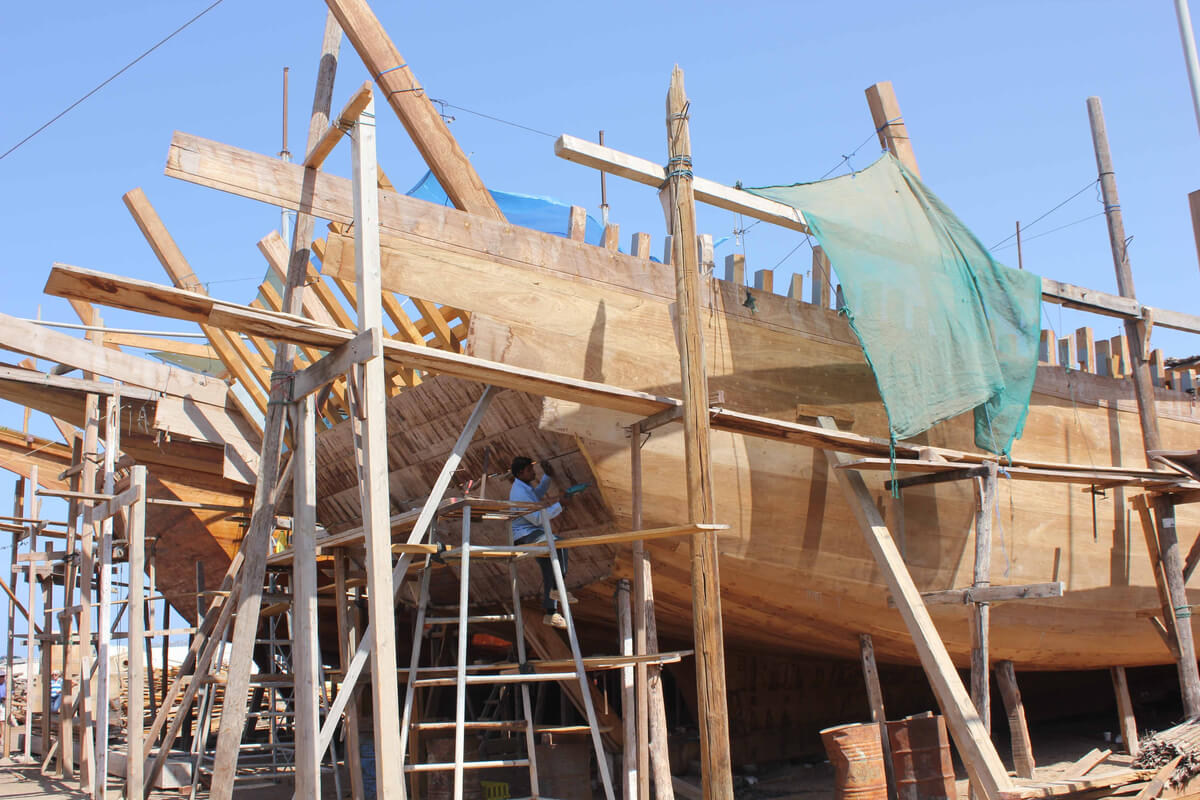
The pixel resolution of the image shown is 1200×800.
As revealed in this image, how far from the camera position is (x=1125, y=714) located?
382 inches

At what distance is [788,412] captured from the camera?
7.61 meters

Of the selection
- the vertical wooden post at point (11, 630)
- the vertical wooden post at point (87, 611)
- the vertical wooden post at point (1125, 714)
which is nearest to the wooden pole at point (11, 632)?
the vertical wooden post at point (11, 630)

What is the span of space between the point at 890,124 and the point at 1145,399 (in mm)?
3405

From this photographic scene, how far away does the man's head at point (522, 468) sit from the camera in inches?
284

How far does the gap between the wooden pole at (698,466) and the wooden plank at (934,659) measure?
5.19 feet

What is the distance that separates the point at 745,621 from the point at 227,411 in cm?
524

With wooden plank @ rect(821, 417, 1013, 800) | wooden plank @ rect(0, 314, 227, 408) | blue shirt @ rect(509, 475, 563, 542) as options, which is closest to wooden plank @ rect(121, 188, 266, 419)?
wooden plank @ rect(0, 314, 227, 408)

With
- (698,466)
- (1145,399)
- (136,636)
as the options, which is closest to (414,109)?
(698,466)

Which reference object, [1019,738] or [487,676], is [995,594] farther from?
[487,676]

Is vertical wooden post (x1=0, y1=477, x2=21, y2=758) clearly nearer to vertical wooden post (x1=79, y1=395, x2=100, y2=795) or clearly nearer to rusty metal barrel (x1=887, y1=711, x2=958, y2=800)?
vertical wooden post (x1=79, y1=395, x2=100, y2=795)

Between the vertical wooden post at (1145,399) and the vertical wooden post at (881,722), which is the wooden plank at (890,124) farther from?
the vertical wooden post at (881,722)

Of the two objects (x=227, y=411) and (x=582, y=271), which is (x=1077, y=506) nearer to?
(x=582, y=271)

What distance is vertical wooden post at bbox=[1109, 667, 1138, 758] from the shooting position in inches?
369

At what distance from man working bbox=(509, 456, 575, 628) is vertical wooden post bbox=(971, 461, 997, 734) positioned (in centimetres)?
272
